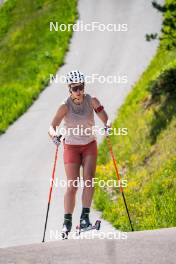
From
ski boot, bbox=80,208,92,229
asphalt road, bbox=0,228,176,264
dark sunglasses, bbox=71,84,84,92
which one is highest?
dark sunglasses, bbox=71,84,84,92

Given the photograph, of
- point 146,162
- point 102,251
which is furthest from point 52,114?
point 102,251

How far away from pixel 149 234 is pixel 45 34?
32.6 meters

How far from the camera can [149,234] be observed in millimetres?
8359

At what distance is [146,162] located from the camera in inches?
656

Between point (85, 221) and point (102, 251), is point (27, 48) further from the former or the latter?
point (102, 251)

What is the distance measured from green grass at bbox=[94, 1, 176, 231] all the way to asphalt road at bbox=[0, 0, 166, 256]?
0.70m

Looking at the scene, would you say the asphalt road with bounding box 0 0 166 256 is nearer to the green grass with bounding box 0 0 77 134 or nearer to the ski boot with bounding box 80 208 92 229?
the green grass with bounding box 0 0 77 134

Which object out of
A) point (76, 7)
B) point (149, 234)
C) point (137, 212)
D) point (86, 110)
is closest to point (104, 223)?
point (137, 212)

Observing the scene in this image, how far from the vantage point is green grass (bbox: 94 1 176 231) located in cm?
1301

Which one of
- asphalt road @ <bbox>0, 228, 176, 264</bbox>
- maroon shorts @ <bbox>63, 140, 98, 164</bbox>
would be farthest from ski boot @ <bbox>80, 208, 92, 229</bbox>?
asphalt road @ <bbox>0, 228, 176, 264</bbox>

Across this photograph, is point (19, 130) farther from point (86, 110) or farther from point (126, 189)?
point (86, 110)

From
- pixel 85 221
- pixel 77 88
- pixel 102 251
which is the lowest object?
pixel 102 251

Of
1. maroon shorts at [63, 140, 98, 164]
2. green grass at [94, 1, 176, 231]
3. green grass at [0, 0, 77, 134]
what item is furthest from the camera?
green grass at [0, 0, 77, 134]

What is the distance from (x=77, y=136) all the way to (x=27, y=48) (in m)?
29.2
